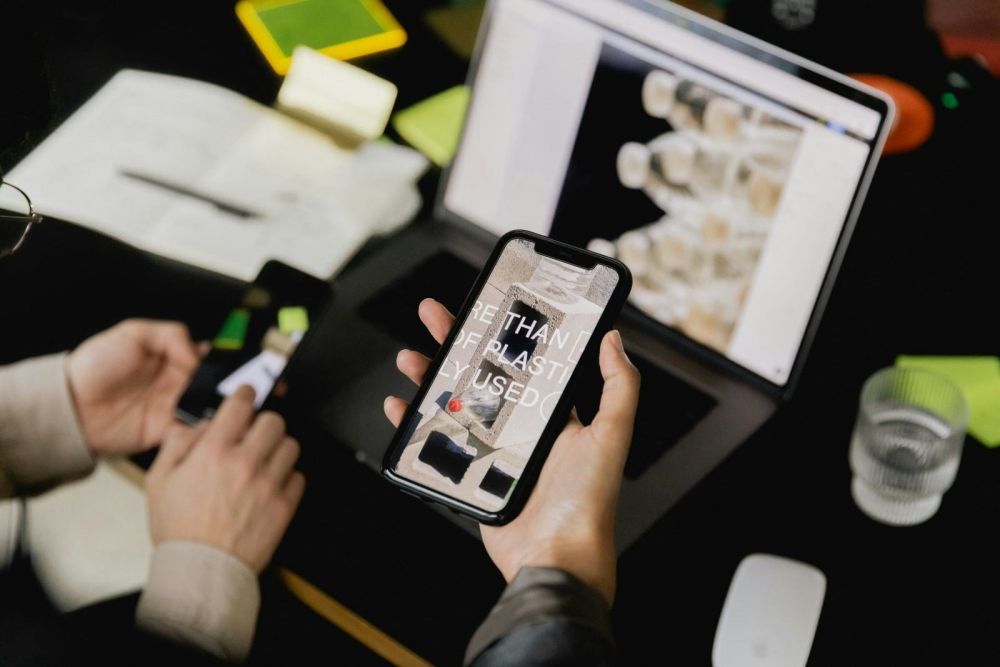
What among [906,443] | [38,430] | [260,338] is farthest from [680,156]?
[38,430]

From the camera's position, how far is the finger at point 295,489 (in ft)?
2.48

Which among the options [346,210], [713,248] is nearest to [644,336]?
[713,248]

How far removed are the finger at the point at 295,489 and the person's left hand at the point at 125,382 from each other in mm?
145

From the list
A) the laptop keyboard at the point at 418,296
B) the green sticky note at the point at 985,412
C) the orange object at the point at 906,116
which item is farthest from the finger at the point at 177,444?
the orange object at the point at 906,116

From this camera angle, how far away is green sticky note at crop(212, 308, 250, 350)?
0.84 m

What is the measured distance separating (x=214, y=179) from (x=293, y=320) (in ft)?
0.85

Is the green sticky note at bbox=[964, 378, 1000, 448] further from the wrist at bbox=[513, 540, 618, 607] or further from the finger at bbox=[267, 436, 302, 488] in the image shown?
the finger at bbox=[267, 436, 302, 488]

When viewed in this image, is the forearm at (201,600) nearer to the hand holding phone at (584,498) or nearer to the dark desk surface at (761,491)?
the dark desk surface at (761,491)

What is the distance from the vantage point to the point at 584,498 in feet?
1.97

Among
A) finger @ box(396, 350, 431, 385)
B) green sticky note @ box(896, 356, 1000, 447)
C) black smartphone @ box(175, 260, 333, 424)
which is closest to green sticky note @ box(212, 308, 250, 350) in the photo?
black smartphone @ box(175, 260, 333, 424)

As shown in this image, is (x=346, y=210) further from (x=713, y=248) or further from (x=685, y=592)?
(x=685, y=592)

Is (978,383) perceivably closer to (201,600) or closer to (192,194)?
(201,600)

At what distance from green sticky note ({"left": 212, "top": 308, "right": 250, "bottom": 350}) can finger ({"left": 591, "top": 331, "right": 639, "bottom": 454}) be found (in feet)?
1.31

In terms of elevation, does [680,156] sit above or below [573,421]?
above
